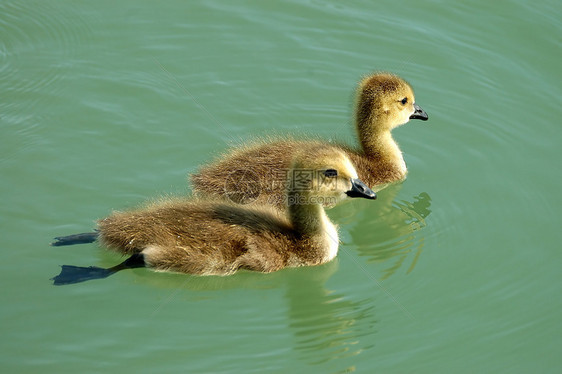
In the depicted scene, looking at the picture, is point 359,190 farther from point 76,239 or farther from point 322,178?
point 76,239

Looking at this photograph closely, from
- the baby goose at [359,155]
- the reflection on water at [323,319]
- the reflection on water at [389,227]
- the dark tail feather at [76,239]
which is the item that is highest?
the baby goose at [359,155]

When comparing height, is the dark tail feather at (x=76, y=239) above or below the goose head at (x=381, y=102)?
below

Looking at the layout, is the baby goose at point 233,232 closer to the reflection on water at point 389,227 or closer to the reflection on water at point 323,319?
the reflection on water at point 323,319

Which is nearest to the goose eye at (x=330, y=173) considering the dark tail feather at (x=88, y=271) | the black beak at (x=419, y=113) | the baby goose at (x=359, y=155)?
the baby goose at (x=359, y=155)

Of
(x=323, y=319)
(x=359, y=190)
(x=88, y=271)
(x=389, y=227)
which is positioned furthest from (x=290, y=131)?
(x=88, y=271)

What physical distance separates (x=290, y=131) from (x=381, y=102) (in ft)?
3.27

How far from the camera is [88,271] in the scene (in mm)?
6363

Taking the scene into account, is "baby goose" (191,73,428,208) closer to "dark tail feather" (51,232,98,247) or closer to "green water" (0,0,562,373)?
"green water" (0,0,562,373)

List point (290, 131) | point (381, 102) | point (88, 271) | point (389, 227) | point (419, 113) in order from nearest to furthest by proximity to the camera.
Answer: point (88, 271)
point (389, 227)
point (381, 102)
point (419, 113)
point (290, 131)

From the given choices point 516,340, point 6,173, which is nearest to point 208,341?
point 516,340

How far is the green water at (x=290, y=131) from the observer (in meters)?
5.97

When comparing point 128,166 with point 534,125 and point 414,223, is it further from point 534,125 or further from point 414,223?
point 534,125

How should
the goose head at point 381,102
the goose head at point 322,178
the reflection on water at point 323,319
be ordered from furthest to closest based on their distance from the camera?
the goose head at point 381,102, the goose head at point 322,178, the reflection on water at point 323,319

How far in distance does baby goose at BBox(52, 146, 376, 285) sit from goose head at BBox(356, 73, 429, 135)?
3.96 feet
